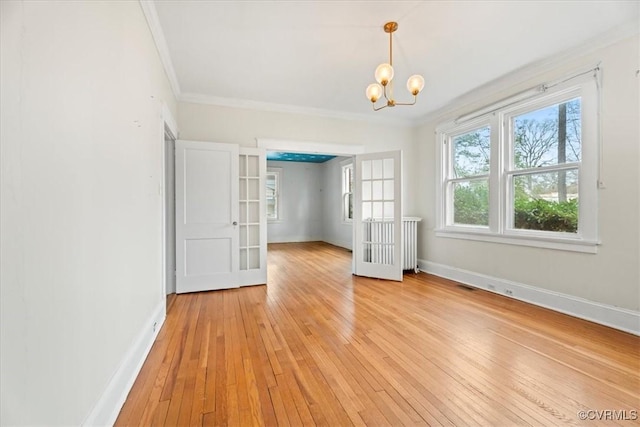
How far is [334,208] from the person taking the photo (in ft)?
27.3

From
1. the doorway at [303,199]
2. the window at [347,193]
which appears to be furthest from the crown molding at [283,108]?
the doorway at [303,199]

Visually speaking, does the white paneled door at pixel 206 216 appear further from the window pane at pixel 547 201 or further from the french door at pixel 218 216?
the window pane at pixel 547 201

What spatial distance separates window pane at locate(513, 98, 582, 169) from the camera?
288cm

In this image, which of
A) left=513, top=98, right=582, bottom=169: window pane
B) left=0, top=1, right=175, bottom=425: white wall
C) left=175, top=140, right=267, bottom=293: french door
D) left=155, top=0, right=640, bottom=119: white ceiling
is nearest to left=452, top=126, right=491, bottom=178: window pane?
left=513, top=98, right=582, bottom=169: window pane

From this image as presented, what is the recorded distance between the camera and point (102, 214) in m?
1.39

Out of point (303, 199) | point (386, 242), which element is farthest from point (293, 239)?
point (386, 242)

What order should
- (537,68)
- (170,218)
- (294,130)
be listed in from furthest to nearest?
(294,130), (170,218), (537,68)

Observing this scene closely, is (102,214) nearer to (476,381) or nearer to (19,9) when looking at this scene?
(19,9)

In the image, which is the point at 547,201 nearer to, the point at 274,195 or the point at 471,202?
the point at 471,202

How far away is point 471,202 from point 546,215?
1030 mm

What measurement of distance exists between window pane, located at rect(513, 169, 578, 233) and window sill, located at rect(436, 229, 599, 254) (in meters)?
0.15

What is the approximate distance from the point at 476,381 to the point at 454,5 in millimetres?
Answer: 2797

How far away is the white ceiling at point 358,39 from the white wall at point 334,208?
169 inches

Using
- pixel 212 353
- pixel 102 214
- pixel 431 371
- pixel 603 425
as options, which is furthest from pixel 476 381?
pixel 102 214
